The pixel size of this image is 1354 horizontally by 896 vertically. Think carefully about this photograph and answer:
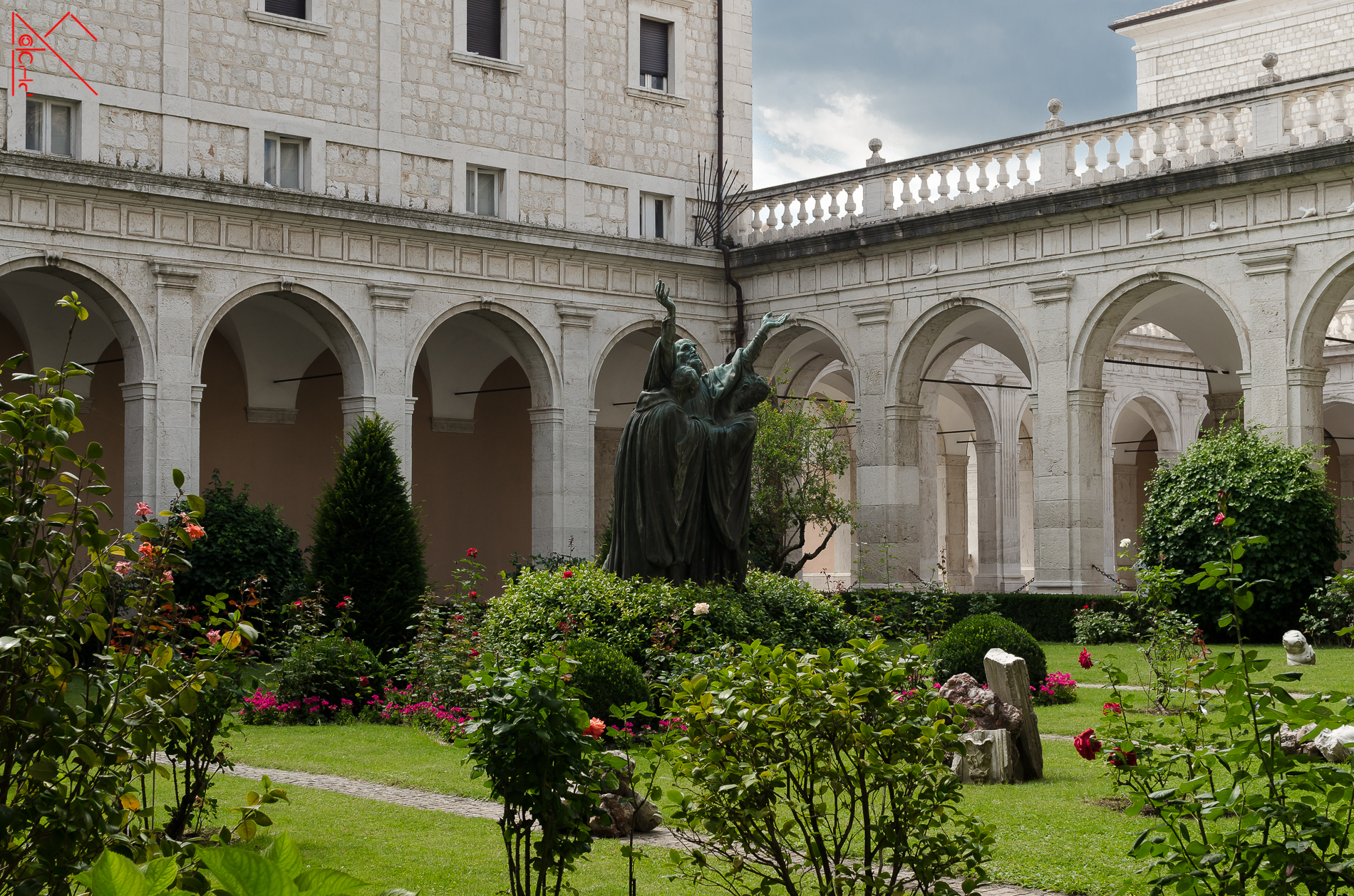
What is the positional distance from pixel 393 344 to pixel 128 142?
14.2 ft

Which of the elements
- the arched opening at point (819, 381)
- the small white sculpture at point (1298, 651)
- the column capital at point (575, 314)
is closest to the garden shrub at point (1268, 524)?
the small white sculpture at point (1298, 651)

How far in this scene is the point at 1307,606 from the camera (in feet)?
52.9

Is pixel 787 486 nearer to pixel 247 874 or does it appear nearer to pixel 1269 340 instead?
pixel 1269 340

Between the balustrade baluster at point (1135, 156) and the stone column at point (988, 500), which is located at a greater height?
the balustrade baluster at point (1135, 156)

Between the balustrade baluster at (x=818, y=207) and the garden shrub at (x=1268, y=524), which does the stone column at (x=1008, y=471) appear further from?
the garden shrub at (x=1268, y=524)

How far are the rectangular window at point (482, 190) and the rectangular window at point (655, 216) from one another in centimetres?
249

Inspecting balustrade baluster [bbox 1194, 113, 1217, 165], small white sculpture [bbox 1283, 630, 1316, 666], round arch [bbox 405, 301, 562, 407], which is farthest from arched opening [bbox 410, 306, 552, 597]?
small white sculpture [bbox 1283, 630, 1316, 666]

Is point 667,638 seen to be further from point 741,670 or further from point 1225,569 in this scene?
point 1225,569

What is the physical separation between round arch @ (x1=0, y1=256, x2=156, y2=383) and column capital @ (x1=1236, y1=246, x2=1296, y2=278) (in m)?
13.8

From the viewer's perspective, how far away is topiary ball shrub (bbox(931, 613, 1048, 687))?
Answer: 1123cm

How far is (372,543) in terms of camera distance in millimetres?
16453

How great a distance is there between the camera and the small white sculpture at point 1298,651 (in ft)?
43.9

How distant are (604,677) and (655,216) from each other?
14.4 metres

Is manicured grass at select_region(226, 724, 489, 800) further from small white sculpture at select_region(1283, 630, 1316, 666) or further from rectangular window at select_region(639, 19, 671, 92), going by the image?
rectangular window at select_region(639, 19, 671, 92)
